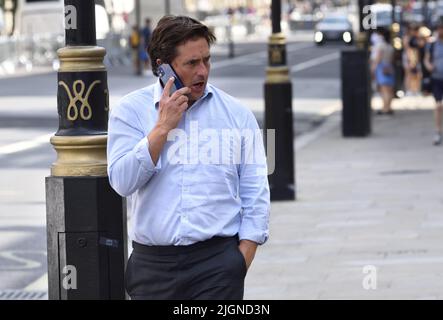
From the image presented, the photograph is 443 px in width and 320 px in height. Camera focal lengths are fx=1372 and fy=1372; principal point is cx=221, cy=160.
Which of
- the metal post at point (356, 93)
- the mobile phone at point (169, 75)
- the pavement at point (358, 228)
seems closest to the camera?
the mobile phone at point (169, 75)

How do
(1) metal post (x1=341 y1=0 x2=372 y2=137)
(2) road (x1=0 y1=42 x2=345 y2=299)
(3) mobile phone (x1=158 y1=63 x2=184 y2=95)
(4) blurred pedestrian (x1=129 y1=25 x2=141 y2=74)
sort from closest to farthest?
(3) mobile phone (x1=158 y1=63 x2=184 y2=95) → (2) road (x1=0 y1=42 x2=345 y2=299) → (1) metal post (x1=341 y1=0 x2=372 y2=137) → (4) blurred pedestrian (x1=129 y1=25 x2=141 y2=74)

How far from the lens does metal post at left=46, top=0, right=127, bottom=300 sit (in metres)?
6.12

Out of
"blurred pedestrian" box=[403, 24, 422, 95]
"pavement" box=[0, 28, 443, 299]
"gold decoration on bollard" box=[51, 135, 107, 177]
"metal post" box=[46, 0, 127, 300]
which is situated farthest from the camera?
"blurred pedestrian" box=[403, 24, 422, 95]

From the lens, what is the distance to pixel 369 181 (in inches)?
632

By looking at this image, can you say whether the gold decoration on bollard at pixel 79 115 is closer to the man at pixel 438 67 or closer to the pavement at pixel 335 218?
the pavement at pixel 335 218

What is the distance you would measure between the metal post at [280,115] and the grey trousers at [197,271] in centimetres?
917

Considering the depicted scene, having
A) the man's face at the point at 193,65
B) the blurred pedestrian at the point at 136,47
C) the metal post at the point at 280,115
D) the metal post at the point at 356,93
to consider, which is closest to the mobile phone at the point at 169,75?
the man's face at the point at 193,65

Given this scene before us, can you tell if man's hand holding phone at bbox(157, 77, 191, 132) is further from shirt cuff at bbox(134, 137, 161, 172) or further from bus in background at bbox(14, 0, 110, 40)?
bus in background at bbox(14, 0, 110, 40)

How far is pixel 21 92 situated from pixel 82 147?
30546 mm

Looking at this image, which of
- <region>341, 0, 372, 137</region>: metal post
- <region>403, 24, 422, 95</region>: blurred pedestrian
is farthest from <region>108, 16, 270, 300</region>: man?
<region>403, 24, 422, 95</region>: blurred pedestrian

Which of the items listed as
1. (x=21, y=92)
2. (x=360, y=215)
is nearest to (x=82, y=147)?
(x=360, y=215)

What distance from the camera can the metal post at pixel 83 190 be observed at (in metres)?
6.12

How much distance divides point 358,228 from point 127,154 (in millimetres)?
7384

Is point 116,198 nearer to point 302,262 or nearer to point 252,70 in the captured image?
point 302,262
